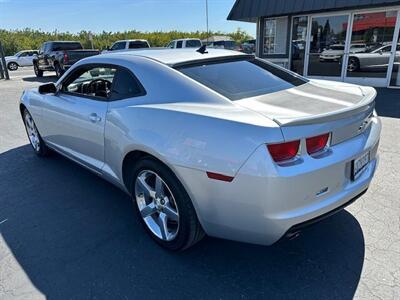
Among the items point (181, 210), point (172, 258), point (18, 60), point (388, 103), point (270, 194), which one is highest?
point (270, 194)

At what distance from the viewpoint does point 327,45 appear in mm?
11398

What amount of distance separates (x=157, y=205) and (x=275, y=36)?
11.7 meters

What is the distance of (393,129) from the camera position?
5.86m

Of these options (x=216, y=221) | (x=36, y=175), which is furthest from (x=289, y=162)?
(x=36, y=175)

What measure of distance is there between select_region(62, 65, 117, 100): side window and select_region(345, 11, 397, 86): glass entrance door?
30.8 ft

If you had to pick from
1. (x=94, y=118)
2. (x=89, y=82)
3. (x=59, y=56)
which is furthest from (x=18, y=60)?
(x=94, y=118)

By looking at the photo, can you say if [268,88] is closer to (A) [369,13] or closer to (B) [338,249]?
(B) [338,249]

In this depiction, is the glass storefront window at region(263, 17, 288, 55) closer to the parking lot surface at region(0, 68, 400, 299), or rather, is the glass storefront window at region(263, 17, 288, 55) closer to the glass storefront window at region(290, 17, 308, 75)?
the glass storefront window at region(290, 17, 308, 75)

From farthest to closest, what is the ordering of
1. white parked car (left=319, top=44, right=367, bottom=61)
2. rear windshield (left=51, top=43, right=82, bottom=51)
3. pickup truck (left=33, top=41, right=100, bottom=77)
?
rear windshield (left=51, top=43, right=82, bottom=51) → pickup truck (left=33, top=41, right=100, bottom=77) → white parked car (left=319, top=44, right=367, bottom=61)

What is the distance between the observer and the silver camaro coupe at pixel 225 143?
2.04m

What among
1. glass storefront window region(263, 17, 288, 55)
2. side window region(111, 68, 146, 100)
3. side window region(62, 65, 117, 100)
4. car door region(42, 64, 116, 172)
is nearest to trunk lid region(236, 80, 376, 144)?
side window region(111, 68, 146, 100)

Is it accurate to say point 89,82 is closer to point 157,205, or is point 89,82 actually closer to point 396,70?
point 157,205

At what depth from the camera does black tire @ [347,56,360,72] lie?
10.8 metres

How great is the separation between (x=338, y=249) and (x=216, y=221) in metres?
1.12
